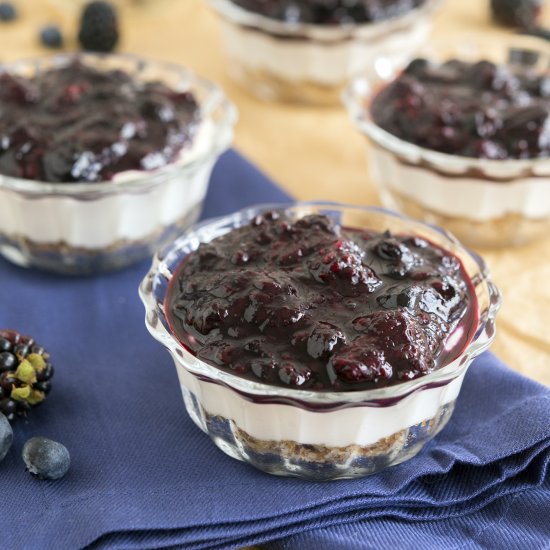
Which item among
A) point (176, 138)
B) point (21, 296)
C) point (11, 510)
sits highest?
point (176, 138)

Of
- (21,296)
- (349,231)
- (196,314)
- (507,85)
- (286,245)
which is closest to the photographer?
(196,314)

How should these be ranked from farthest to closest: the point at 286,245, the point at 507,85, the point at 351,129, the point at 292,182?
1. the point at 351,129
2. the point at 292,182
3. the point at 507,85
4. the point at 286,245

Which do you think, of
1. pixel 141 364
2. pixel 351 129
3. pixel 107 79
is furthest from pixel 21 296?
pixel 351 129

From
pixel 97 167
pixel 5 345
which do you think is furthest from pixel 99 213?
pixel 5 345

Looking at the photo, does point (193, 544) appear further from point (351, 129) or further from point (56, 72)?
point (351, 129)

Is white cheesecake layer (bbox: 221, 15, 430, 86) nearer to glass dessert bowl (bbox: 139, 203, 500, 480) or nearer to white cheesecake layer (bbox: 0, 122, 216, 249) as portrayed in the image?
white cheesecake layer (bbox: 0, 122, 216, 249)

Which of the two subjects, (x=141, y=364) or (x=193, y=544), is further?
(x=141, y=364)
